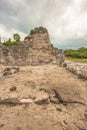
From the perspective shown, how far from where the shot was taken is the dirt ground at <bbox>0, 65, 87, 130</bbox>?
29.0 feet

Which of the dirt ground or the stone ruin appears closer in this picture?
the dirt ground

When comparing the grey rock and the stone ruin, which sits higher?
the stone ruin

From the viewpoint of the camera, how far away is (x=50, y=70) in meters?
15.2

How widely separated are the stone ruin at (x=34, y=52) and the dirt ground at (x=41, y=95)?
1.19 metres

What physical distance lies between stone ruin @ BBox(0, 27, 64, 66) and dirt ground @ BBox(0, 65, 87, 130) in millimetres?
1193

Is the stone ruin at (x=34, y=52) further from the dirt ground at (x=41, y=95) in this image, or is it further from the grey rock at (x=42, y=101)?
the grey rock at (x=42, y=101)

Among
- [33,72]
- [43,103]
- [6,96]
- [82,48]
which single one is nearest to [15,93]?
[6,96]

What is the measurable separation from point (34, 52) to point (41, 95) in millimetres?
6545

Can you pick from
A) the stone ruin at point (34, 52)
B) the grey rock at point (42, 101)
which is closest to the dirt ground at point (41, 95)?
the grey rock at point (42, 101)

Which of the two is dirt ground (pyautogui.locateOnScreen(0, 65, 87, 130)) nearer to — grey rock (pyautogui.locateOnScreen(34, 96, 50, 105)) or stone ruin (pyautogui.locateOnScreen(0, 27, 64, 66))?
grey rock (pyautogui.locateOnScreen(34, 96, 50, 105))

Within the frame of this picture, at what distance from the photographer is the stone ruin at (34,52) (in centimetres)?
1659

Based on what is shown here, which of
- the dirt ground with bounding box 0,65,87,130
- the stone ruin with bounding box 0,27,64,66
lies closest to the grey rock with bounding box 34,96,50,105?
the dirt ground with bounding box 0,65,87,130

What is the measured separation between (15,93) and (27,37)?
24.5 feet

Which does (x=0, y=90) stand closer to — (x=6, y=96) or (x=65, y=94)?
(x=6, y=96)
